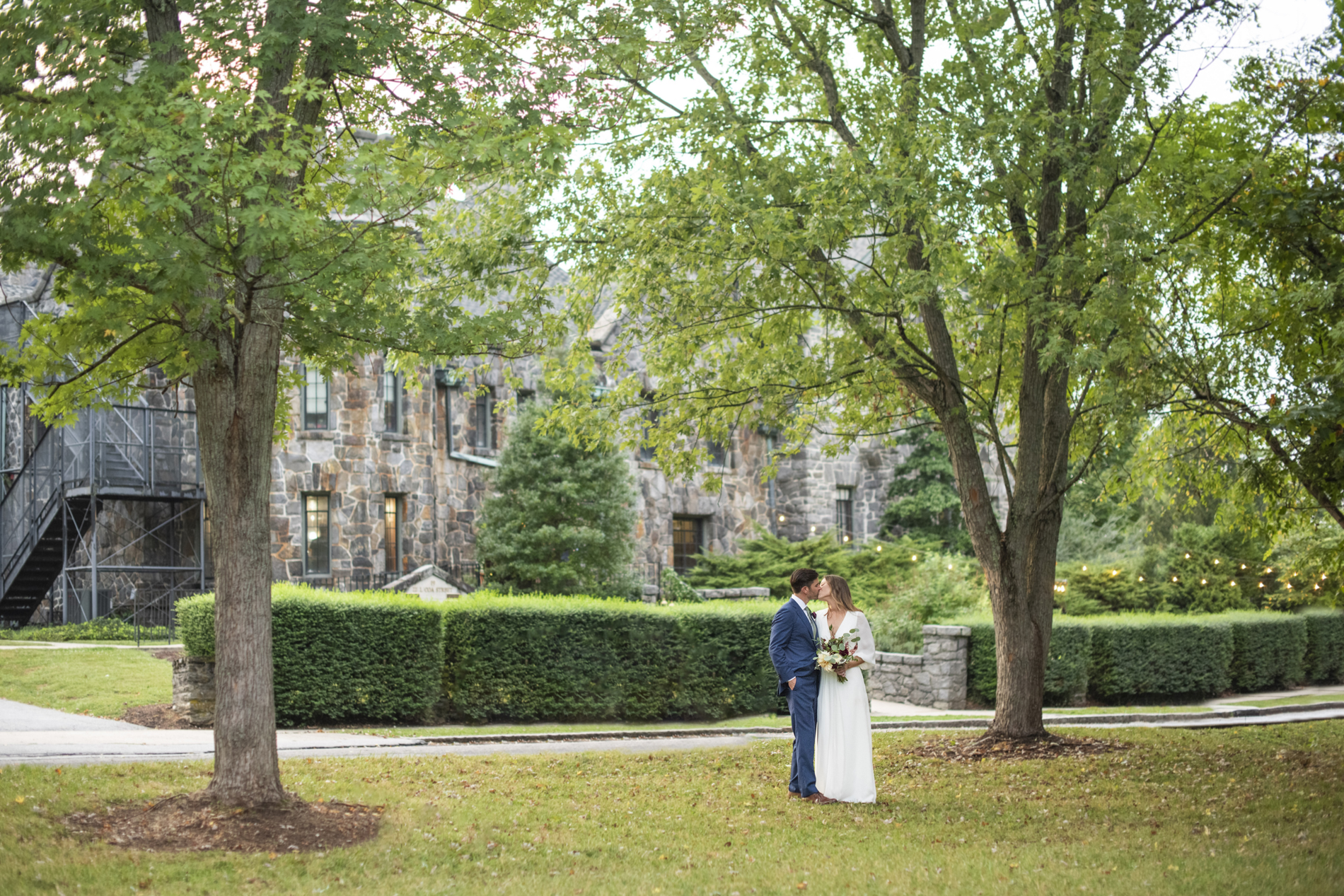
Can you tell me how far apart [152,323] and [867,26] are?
8.22 meters

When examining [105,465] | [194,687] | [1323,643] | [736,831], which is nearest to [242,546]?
[736,831]

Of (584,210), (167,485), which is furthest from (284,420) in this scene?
(167,485)

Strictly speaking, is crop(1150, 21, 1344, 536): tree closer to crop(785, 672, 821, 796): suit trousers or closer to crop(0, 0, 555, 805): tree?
crop(785, 672, 821, 796): suit trousers

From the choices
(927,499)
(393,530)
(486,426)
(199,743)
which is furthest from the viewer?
(927,499)

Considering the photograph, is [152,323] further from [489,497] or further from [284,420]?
[489,497]

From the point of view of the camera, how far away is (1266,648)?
23.7 meters

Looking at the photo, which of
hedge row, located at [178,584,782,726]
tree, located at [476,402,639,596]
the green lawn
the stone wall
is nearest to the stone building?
tree, located at [476,402,639,596]

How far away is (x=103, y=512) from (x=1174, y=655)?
2161 centimetres

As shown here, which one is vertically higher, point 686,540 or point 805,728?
point 686,540

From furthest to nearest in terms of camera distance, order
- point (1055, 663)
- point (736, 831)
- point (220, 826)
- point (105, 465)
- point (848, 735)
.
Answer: point (105, 465) < point (1055, 663) < point (848, 735) < point (736, 831) < point (220, 826)

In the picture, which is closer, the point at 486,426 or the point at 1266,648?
the point at 1266,648

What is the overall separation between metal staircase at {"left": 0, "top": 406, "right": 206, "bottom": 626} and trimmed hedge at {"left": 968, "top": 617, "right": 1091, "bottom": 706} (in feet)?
48.9

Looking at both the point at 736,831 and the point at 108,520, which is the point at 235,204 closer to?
the point at 736,831

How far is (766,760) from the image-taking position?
11977 millimetres
